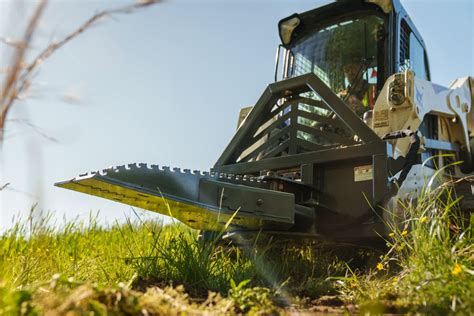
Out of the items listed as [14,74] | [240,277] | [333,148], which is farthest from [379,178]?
[14,74]

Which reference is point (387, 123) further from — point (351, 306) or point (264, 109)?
point (351, 306)

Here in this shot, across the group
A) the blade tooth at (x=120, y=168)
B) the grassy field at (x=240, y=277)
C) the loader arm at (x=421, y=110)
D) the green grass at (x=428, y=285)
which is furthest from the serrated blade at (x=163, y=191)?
the loader arm at (x=421, y=110)

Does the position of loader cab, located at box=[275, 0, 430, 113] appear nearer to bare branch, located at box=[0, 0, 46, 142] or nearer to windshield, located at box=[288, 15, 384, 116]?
windshield, located at box=[288, 15, 384, 116]

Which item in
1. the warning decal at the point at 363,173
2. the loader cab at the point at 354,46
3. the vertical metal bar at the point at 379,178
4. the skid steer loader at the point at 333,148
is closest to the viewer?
the skid steer loader at the point at 333,148

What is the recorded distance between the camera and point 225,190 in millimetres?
2973

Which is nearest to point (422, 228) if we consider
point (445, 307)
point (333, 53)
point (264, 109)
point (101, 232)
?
point (445, 307)

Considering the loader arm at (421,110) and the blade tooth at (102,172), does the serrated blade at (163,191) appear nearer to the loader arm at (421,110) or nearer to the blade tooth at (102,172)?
the blade tooth at (102,172)

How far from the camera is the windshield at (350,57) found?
14.4 ft

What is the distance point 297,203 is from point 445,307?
1.92 metres

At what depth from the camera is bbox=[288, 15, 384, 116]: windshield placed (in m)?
4.40

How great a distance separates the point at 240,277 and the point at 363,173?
120cm

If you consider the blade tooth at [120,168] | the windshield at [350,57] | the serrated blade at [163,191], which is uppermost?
the windshield at [350,57]

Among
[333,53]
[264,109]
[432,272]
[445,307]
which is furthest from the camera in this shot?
[333,53]

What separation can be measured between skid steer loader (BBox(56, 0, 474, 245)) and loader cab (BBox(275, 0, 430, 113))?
1 centimetres
